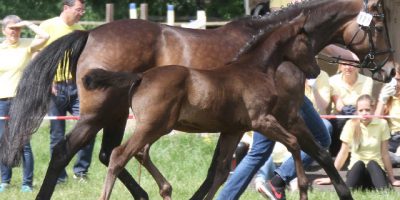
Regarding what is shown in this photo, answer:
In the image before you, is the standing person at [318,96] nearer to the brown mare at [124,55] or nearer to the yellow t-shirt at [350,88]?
the yellow t-shirt at [350,88]

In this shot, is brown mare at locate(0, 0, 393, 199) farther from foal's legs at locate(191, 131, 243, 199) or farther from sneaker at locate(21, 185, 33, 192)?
sneaker at locate(21, 185, 33, 192)

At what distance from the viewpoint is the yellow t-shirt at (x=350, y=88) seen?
Result: 1038cm

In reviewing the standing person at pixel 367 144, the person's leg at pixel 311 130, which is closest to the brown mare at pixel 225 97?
the person's leg at pixel 311 130

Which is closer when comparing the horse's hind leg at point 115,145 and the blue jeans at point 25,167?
the horse's hind leg at point 115,145

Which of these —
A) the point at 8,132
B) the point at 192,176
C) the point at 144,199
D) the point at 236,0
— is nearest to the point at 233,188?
the point at 144,199

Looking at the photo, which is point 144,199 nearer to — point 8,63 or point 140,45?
point 140,45

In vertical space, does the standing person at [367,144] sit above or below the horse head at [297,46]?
below

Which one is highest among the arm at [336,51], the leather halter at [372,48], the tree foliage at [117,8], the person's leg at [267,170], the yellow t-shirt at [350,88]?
the leather halter at [372,48]

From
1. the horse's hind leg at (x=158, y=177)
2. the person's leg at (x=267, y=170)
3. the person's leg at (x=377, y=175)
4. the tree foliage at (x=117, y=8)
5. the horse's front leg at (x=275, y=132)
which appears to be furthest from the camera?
the tree foliage at (x=117, y=8)

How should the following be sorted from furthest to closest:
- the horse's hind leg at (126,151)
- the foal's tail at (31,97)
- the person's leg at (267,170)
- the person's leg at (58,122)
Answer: the person's leg at (58,122) → the person's leg at (267,170) → the foal's tail at (31,97) → the horse's hind leg at (126,151)

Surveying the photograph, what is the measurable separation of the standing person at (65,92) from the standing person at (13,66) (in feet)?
0.62

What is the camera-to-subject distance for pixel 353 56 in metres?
8.45

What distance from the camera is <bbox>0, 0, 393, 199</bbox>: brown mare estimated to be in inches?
286

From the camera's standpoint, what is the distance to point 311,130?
762cm
